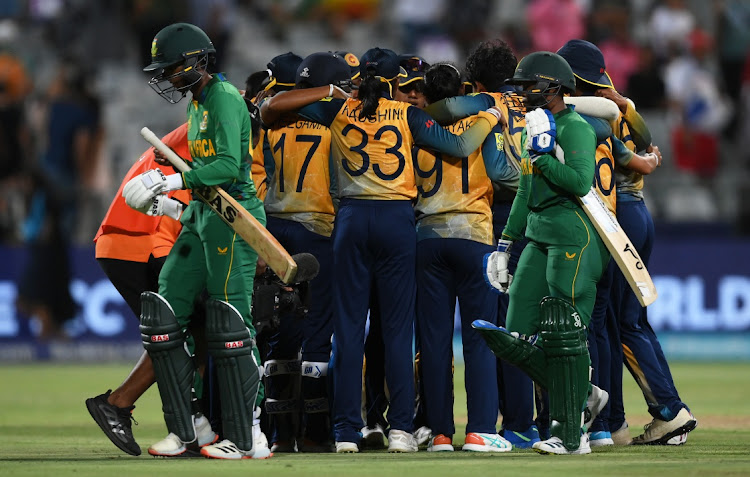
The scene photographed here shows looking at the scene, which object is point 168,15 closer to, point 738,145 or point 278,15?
point 278,15

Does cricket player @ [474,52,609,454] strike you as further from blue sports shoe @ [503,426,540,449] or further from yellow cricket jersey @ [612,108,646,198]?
yellow cricket jersey @ [612,108,646,198]

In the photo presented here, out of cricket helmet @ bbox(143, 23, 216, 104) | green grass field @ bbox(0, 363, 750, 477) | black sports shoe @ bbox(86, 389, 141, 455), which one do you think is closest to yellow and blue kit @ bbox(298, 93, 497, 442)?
green grass field @ bbox(0, 363, 750, 477)

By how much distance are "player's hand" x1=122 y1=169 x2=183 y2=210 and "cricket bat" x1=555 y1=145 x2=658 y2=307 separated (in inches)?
81.3

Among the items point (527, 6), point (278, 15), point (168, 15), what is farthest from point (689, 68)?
point (168, 15)

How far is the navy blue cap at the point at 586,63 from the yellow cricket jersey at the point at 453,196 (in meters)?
0.80

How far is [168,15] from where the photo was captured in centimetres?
1844

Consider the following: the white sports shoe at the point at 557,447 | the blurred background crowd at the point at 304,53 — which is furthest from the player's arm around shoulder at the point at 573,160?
the blurred background crowd at the point at 304,53

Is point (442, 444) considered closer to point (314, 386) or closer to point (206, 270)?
point (314, 386)

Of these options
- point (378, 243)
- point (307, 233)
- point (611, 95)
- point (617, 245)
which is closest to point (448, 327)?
point (378, 243)

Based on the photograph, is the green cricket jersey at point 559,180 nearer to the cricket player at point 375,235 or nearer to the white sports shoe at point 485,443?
the cricket player at point 375,235

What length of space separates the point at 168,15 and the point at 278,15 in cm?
184

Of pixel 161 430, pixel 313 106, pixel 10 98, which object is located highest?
pixel 10 98

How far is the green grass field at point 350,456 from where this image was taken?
648 cm

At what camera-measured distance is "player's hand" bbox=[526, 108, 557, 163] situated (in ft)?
23.6
